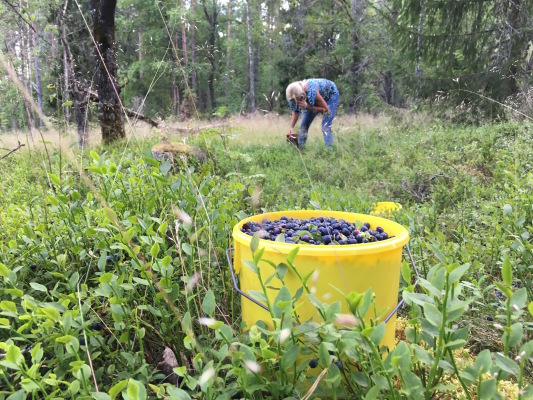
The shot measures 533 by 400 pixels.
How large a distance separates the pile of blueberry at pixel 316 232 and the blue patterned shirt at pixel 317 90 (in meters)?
5.73

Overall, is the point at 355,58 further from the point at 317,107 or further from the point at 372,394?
the point at 372,394

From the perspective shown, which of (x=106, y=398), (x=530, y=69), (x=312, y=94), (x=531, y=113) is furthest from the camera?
(x=530, y=69)

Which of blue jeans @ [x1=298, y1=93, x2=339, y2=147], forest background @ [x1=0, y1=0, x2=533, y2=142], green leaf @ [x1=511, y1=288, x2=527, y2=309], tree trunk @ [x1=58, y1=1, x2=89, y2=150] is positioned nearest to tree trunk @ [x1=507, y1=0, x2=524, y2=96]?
forest background @ [x1=0, y1=0, x2=533, y2=142]

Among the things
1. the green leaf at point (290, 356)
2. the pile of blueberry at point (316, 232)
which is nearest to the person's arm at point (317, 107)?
the pile of blueberry at point (316, 232)

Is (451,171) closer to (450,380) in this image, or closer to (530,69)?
(450,380)

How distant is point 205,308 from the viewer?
34.7 inches

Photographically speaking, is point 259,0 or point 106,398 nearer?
point 106,398

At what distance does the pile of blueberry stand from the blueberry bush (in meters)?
0.06

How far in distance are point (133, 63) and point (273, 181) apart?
66.5ft

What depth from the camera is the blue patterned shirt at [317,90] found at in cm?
682

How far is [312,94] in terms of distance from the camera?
6797 mm

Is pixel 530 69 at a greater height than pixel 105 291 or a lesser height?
greater

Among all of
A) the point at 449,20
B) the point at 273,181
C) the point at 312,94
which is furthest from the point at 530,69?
the point at 273,181

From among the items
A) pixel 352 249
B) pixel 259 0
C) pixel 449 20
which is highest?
pixel 259 0
